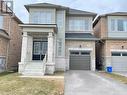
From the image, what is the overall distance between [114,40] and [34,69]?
1202 cm

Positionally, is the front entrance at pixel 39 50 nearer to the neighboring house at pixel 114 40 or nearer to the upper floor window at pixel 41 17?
the upper floor window at pixel 41 17

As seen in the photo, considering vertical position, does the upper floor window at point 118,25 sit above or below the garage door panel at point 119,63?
A: above

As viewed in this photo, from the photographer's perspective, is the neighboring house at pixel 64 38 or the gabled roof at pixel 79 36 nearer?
the neighboring house at pixel 64 38

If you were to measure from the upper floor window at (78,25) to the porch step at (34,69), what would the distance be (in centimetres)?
922

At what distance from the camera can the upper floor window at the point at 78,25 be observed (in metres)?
25.1

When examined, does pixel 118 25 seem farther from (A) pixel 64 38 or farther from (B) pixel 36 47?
(B) pixel 36 47

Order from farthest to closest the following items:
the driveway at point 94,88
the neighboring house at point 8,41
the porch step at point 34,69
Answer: the neighboring house at point 8,41 < the porch step at point 34,69 < the driveway at point 94,88

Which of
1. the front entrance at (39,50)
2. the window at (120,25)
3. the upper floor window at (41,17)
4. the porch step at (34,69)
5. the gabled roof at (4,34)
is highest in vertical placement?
the upper floor window at (41,17)

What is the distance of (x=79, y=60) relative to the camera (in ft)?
78.4

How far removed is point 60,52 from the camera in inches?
895

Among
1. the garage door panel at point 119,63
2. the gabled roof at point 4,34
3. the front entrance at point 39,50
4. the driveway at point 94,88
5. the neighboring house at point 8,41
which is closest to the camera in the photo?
the driveway at point 94,88

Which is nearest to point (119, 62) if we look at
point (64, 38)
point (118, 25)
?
point (118, 25)

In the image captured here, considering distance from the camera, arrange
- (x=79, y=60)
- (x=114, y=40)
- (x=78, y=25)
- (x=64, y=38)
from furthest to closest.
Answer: (x=78, y=25) → (x=79, y=60) → (x=114, y=40) → (x=64, y=38)

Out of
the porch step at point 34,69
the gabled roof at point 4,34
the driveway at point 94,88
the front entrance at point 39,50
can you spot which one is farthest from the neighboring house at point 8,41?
the driveway at point 94,88
